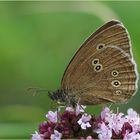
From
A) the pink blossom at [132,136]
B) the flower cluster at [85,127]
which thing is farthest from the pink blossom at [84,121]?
the pink blossom at [132,136]

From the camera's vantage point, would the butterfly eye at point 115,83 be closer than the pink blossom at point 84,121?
No

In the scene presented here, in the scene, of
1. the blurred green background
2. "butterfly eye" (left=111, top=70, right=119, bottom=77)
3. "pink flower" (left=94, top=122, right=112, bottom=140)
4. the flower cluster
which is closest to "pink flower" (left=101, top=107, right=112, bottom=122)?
the flower cluster

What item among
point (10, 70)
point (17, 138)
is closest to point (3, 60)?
point (10, 70)

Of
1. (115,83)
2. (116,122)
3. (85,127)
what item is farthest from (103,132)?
(115,83)

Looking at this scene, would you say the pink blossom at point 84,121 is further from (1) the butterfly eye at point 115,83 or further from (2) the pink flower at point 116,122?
(1) the butterfly eye at point 115,83

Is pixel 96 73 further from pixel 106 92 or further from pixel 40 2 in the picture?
pixel 40 2

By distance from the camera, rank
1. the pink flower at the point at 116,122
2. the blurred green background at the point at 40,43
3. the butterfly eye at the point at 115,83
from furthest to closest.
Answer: the blurred green background at the point at 40,43
the butterfly eye at the point at 115,83
the pink flower at the point at 116,122

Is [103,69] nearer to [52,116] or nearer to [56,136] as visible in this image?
[52,116]
